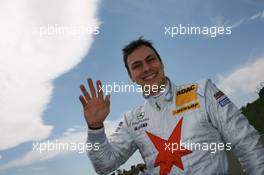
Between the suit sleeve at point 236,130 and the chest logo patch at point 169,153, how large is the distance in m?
0.39

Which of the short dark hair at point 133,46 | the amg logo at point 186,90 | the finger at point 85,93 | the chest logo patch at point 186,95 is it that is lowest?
the chest logo patch at point 186,95

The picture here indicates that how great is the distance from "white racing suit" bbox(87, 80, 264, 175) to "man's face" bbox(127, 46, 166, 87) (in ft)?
0.65

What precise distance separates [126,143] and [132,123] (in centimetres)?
25

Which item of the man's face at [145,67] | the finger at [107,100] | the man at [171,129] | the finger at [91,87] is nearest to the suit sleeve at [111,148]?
the man at [171,129]

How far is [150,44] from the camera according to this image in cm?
467

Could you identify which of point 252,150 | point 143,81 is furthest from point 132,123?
point 252,150

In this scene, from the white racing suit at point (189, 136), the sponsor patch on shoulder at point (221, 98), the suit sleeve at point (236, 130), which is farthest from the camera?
the sponsor patch on shoulder at point (221, 98)

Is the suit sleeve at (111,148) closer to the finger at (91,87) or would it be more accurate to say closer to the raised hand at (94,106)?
the raised hand at (94,106)

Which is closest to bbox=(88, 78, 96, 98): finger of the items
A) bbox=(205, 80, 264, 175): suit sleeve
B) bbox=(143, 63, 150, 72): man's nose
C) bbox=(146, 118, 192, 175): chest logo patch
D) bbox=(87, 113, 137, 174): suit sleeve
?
bbox=(87, 113, 137, 174): suit sleeve

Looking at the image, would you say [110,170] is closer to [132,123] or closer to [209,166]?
[132,123]

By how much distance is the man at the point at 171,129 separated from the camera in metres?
3.70

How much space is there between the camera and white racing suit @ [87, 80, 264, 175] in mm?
3662

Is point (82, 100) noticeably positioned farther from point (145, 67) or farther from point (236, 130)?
point (236, 130)
